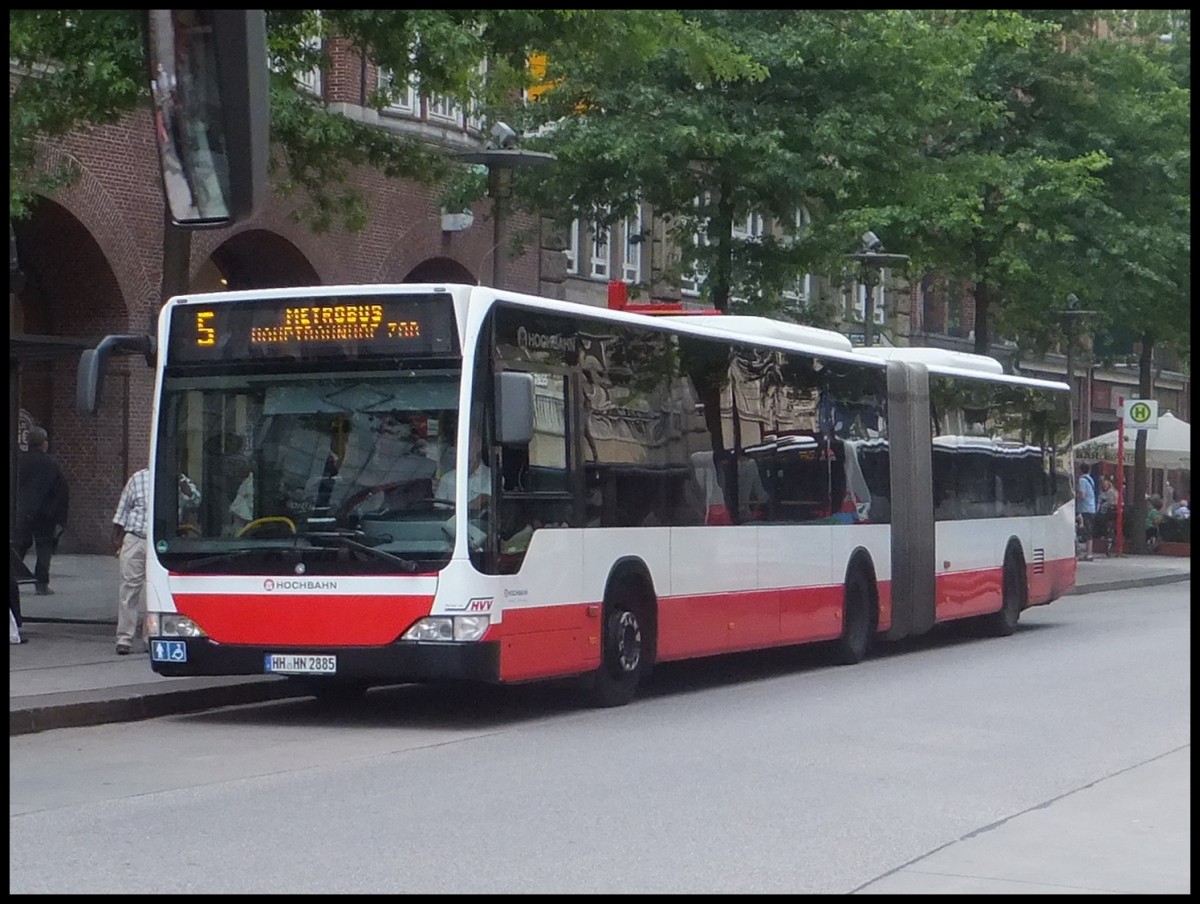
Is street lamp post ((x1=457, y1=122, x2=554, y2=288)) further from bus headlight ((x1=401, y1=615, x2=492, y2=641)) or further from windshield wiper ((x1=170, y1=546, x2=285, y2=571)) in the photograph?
bus headlight ((x1=401, y1=615, x2=492, y2=641))

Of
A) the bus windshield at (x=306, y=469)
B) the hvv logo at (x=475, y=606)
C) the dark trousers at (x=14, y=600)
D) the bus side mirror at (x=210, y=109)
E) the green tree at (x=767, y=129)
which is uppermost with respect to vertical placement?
the green tree at (x=767, y=129)

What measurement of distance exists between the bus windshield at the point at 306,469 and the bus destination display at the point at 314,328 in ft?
0.49

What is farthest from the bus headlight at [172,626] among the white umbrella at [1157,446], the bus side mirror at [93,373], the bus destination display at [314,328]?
the white umbrella at [1157,446]

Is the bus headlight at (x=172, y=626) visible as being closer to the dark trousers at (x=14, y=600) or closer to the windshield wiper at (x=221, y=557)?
the windshield wiper at (x=221, y=557)

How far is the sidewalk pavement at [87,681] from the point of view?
12.8m

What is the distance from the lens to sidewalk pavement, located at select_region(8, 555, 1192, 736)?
42.1 ft

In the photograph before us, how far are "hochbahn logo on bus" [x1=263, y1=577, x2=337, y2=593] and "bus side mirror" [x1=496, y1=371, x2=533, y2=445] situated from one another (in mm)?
1415

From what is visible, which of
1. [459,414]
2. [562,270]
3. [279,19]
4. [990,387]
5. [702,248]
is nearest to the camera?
[459,414]

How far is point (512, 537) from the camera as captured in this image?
1298 cm

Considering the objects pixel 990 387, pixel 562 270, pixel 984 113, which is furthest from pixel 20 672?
pixel 562 270

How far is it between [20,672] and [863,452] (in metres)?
8.22

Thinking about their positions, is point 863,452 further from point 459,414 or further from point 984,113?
point 984,113

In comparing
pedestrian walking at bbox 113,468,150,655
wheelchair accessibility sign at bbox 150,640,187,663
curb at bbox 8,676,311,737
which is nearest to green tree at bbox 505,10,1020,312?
pedestrian walking at bbox 113,468,150,655

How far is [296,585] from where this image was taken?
12.9m
